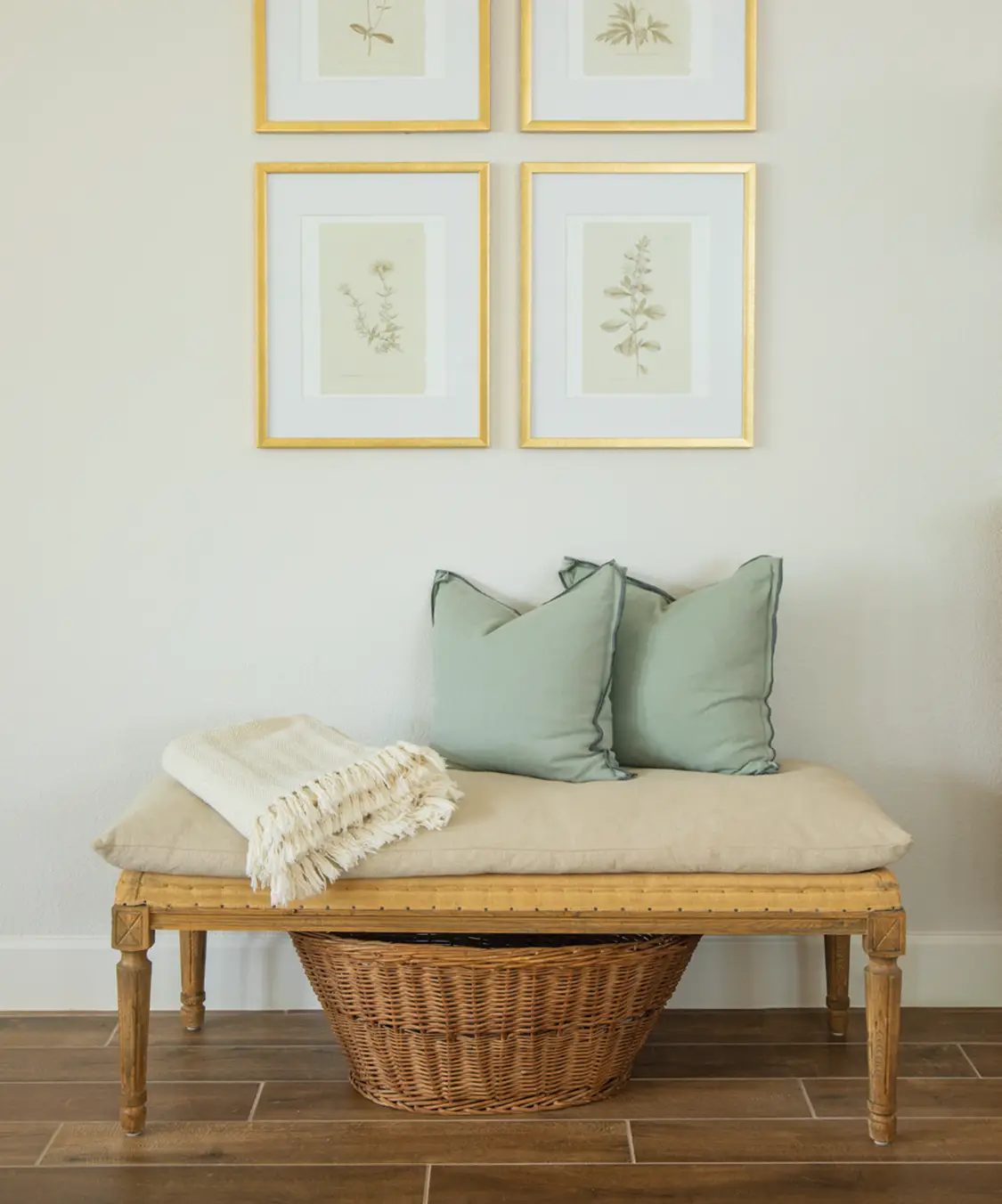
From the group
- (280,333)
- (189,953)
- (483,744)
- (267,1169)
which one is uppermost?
(280,333)

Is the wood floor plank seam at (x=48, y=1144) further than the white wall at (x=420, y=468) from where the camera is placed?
No

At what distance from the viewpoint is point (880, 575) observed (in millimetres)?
2408

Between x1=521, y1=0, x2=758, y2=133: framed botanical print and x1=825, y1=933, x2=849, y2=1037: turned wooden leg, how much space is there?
1.59m

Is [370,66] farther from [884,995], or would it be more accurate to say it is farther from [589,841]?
[884,995]

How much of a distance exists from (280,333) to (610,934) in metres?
1.30

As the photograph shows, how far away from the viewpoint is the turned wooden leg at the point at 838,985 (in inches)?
89.7

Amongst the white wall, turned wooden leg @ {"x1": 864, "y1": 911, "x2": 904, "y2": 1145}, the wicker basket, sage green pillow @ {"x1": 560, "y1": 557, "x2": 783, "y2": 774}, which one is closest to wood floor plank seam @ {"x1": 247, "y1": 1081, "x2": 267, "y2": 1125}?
the wicker basket

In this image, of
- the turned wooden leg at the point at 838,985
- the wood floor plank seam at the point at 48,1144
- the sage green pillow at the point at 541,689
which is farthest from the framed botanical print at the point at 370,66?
the wood floor plank seam at the point at 48,1144

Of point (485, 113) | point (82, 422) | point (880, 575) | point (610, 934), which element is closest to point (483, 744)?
point (610, 934)

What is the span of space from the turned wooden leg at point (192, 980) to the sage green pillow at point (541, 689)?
62 cm

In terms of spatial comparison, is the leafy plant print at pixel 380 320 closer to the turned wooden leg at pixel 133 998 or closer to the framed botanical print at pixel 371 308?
the framed botanical print at pixel 371 308

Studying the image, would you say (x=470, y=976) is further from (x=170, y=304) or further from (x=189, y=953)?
(x=170, y=304)

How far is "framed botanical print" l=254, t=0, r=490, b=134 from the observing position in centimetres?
232

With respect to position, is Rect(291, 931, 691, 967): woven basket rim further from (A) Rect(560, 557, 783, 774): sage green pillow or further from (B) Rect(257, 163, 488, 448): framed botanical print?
(B) Rect(257, 163, 488, 448): framed botanical print
